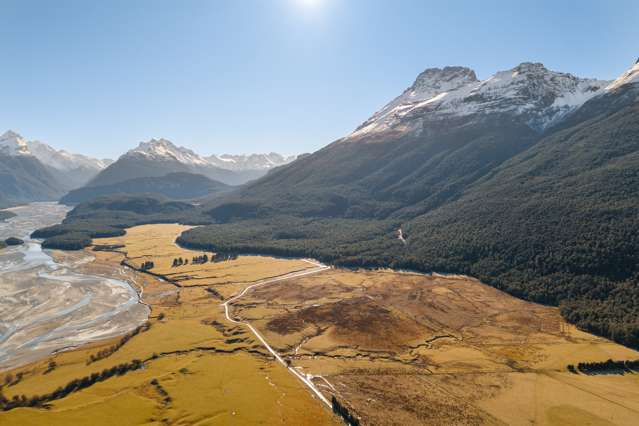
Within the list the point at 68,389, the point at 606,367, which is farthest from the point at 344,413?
the point at 606,367

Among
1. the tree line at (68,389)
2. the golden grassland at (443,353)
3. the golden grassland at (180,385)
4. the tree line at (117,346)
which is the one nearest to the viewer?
the golden grassland at (180,385)

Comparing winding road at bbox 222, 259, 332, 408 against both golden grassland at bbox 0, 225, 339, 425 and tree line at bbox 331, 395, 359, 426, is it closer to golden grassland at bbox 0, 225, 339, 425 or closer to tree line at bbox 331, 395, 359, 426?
tree line at bbox 331, 395, 359, 426

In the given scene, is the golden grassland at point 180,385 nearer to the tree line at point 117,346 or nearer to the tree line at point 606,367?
the tree line at point 117,346

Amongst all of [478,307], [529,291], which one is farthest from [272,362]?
[529,291]

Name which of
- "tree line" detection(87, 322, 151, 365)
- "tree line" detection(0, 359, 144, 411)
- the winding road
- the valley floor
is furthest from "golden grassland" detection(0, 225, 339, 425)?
the winding road

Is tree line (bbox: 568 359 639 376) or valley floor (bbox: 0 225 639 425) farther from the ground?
tree line (bbox: 568 359 639 376)

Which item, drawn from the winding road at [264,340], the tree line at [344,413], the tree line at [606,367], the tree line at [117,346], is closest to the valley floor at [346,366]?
the tree line at [117,346]

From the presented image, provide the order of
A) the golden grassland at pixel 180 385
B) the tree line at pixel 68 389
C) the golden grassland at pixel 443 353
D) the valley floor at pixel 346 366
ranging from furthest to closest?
the tree line at pixel 68 389 < the golden grassland at pixel 443 353 < the valley floor at pixel 346 366 < the golden grassland at pixel 180 385
